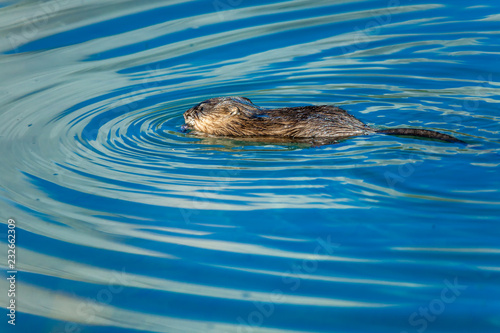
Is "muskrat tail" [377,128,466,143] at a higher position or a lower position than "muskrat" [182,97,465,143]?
higher

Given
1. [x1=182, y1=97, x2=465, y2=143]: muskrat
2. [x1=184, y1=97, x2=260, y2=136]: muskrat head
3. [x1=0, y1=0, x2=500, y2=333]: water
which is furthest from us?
[x1=184, y1=97, x2=260, y2=136]: muskrat head

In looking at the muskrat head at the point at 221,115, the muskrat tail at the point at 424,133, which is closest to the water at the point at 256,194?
the muskrat tail at the point at 424,133

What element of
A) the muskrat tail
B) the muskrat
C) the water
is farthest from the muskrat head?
the muskrat tail

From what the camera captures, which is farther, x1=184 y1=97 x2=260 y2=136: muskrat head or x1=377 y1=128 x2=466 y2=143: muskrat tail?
x1=184 y1=97 x2=260 y2=136: muskrat head

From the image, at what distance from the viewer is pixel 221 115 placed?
7414 millimetres

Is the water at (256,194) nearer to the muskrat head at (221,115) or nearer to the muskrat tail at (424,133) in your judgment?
the muskrat tail at (424,133)

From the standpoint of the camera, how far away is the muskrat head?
7.33 m

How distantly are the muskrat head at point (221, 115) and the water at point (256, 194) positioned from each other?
0.22 m

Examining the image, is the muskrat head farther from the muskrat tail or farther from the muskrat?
the muskrat tail

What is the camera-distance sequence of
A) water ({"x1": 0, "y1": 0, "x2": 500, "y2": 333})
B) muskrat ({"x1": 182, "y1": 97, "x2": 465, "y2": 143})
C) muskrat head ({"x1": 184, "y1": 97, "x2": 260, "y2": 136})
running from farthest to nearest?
muskrat head ({"x1": 184, "y1": 97, "x2": 260, "y2": 136})
muskrat ({"x1": 182, "y1": 97, "x2": 465, "y2": 143})
water ({"x1": 0, "y1": 0, "x2": 500, "y2": 333})

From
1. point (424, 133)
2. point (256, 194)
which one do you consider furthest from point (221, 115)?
point (424, 133)

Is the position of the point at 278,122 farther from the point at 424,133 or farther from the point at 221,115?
the point at 424,133

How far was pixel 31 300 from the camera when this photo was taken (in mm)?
4730

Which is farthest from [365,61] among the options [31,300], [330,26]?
[31,300]
